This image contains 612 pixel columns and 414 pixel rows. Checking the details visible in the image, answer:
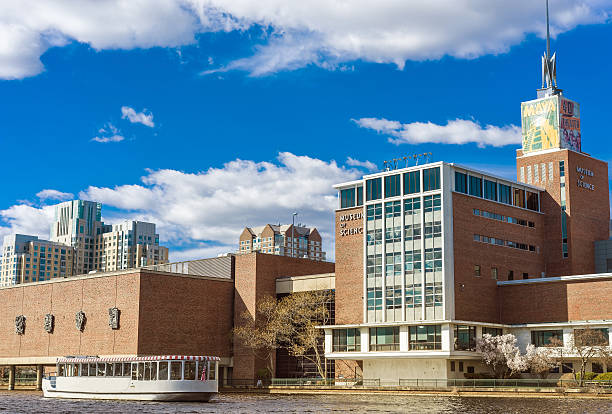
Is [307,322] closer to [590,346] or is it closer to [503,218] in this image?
[503,218]

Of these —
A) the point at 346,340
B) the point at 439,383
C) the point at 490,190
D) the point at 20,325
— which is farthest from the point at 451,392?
the point at 20,325

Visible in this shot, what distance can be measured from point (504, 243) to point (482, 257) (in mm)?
5006

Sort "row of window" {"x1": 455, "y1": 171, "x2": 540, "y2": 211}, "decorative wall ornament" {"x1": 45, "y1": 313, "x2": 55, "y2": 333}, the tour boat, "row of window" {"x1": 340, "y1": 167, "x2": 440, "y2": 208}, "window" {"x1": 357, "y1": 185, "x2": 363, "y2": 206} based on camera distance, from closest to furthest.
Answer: the tour boat, "row of window" {"x1": 340, "y1": 167, "x2": 440, "y2": 208}, "row of window" {"x1": 455, "y1": 171, "x2": 540, "y2": 211}, "window" {"x1": 357, "y1": 185, "x2": 363, "y2": 206}, "decorative wall ornament" {"x1": 45, "y1": 313, "x2": 55, "y2": 333}

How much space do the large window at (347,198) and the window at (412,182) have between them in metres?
8.42

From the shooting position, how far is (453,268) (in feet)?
295

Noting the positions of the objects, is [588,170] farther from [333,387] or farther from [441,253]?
[333,387]

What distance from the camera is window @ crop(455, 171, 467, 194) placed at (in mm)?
A: 93188

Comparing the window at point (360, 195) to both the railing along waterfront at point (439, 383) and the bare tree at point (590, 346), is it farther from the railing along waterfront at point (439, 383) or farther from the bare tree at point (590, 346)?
the bare tree at point (590, 346)

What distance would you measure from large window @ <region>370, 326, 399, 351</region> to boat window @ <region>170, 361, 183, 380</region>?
2793 cm

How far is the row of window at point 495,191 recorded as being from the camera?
94.1m

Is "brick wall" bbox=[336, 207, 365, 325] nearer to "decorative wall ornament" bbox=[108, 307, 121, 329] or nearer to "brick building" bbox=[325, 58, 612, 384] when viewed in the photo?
"brick building" bbox=[325, 58, 612, 384]

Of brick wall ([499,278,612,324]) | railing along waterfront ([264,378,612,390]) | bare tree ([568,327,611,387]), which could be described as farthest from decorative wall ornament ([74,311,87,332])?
bare tree ([568,327,611,387])

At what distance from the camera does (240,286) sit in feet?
356

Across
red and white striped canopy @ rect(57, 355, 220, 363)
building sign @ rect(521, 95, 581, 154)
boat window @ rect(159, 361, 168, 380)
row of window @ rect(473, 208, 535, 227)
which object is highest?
building sign @ rect(521, 95, 581, 154)
